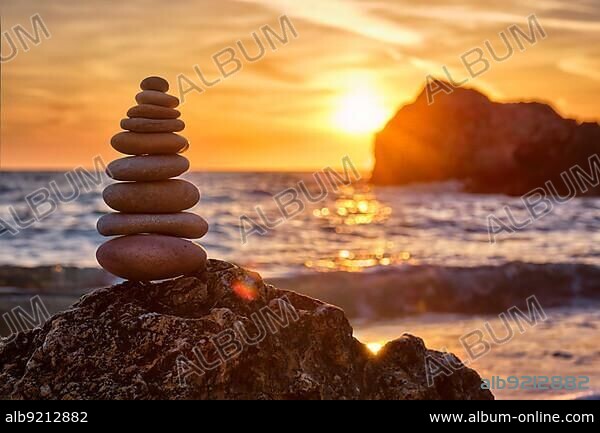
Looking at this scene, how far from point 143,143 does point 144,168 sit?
236mm

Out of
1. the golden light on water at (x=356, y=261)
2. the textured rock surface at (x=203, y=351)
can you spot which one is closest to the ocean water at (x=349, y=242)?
the golden light on water at (x=356, y=261)

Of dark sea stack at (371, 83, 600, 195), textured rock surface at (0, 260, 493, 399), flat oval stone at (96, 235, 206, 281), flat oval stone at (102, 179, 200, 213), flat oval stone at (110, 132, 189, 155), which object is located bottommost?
textured rock surface at (0, 260, 493, 399)

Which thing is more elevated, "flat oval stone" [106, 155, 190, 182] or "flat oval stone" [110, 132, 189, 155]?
"flat oval stone" [110, 132, 189, 155]

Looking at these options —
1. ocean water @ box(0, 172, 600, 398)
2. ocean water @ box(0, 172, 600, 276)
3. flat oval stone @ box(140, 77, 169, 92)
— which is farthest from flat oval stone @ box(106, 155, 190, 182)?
ocean water @ box(0, 172, 600, 276)

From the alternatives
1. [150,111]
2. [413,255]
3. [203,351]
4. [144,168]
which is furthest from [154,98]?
[413,255]

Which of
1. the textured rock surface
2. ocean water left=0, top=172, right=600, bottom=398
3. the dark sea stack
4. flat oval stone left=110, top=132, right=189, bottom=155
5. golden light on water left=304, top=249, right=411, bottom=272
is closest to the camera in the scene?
the textured rock surface

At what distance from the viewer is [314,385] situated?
4965 millimetres

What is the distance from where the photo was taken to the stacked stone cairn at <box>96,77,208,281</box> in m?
5.60

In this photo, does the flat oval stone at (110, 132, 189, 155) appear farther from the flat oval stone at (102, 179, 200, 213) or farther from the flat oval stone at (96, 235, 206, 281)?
the flat oval stone at (96, 235, 206, 281)

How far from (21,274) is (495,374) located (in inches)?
532

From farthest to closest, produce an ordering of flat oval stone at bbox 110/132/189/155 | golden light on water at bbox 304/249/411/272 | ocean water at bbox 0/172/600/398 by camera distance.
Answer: golden light on water at bbox 304/249/411/272, ocean water at bbox 0/172/600/398, flat oval stone at bbox 110/132/189/155

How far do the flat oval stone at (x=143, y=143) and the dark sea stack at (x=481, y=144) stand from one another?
65.2 m

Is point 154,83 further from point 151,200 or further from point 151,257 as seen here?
point 151,257

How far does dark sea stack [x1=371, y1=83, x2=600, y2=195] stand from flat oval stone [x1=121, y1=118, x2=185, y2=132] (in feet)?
214
